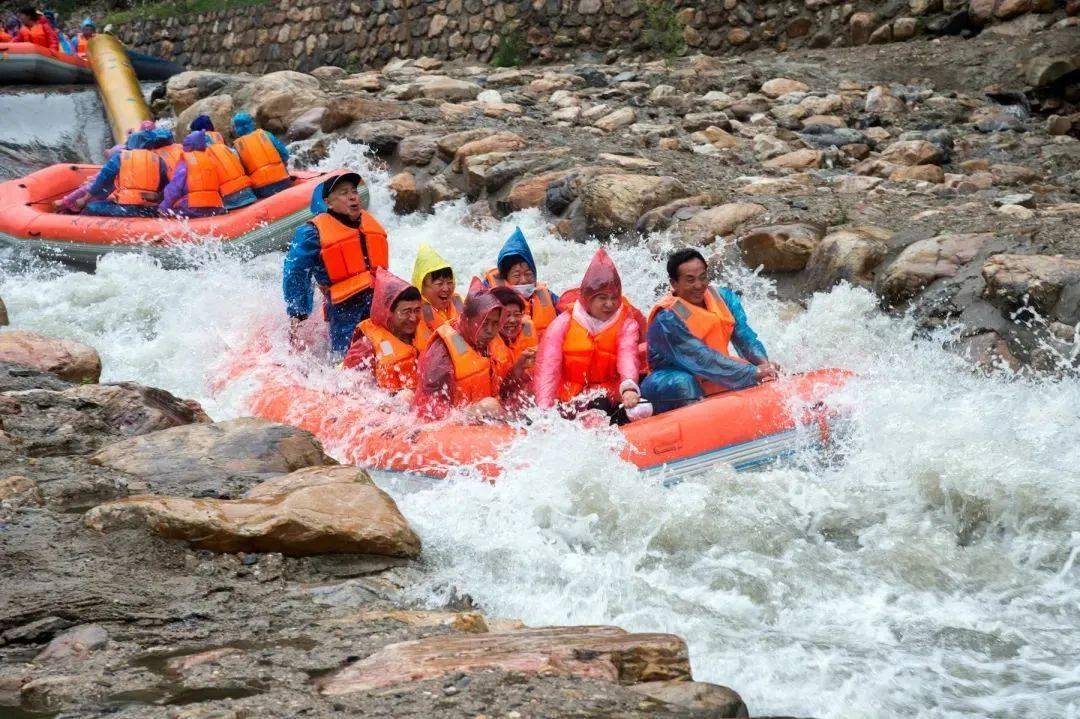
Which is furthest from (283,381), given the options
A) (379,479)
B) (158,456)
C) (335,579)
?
(335,579)

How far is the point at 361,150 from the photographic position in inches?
428

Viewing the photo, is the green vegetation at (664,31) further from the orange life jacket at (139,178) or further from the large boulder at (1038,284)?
the large boulder at (1038,284)

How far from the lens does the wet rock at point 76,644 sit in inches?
118

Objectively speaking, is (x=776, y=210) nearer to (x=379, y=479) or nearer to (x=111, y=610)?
(x=379, y=479)

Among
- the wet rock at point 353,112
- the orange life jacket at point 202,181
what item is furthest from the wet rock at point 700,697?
the wet rock at point 353,112

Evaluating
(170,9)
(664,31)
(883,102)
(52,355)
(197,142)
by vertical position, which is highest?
(170,9)

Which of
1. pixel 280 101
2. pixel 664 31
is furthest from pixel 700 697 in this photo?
pixel 664 31

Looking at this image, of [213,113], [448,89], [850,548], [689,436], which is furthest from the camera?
[213,113]

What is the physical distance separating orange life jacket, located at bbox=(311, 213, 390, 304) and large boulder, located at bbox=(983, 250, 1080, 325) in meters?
3.52

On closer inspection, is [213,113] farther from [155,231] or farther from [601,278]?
[601,278]

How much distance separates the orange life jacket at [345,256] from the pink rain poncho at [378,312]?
2.77ft

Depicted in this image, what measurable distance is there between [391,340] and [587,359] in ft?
3.44

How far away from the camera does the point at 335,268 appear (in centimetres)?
698

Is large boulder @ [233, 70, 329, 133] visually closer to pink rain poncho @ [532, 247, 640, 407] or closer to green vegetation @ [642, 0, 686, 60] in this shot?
green vegetation @ [642, 0, 686, 60]
